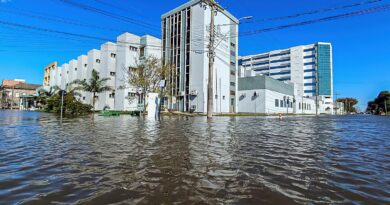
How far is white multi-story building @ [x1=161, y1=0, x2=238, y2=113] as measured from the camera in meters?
42.5

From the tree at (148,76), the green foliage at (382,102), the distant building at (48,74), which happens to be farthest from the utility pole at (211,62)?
the green foliage at (382,102)

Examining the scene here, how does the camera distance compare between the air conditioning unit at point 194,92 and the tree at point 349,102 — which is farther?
the tree at point 349,102

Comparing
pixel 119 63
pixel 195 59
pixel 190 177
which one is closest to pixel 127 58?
pixel 119 63

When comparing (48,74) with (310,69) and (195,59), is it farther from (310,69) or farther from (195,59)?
Answer: (310,69)

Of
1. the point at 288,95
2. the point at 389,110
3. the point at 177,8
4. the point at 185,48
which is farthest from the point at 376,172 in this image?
the point at 389,110

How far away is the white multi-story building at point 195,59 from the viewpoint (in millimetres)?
42469

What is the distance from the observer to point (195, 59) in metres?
43.2

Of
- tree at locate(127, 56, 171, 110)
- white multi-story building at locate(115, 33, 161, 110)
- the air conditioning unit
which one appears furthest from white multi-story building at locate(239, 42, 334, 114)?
tree at locate(127, 56, 171, 110)

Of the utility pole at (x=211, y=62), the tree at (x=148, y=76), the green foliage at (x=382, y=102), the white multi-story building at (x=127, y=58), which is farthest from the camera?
the green foliage at (x=382, y=102)

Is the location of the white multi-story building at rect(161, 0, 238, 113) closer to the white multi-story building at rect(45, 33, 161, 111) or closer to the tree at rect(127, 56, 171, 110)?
the white multi-story building at rect(45, 33, 161, 111)

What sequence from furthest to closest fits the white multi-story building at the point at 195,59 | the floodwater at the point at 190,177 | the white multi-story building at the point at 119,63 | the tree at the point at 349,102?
the tree at the point at 349,102, the white multi-story building at the point at 119,63, the white multi-story building at the point at 195,59, the floodwater at the point at 190,177

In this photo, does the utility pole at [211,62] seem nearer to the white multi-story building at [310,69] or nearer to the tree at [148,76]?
the tree at [148,76]


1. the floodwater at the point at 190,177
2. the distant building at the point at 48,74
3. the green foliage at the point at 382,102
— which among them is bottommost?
the floodwater at the point at 190,177

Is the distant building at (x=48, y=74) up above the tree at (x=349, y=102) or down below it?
above
